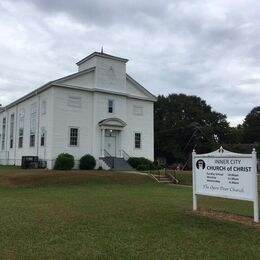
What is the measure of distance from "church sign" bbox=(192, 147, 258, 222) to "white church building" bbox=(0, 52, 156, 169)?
2100 centimetres

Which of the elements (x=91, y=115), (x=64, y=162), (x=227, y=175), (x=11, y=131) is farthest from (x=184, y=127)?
(x=227, y=175)

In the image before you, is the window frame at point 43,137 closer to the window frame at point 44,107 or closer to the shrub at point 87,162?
the window frame at point 44,107

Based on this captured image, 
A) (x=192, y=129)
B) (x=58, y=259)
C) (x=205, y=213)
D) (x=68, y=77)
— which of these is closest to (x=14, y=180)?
(x=68, y=77)

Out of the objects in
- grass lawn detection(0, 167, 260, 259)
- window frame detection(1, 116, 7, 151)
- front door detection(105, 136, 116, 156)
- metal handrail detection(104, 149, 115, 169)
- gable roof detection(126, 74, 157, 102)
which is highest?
gable roof detection(126, 74, 157, 102)

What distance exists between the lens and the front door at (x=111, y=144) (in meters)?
33.5

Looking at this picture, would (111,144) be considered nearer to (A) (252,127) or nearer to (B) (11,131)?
(B) (11,131)

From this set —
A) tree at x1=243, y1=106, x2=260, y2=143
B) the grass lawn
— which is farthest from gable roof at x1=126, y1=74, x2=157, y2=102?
tree at x1=243, y1=106, x2=260, y2=143

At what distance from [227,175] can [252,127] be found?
78.7 m

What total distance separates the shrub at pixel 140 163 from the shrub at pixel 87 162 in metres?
3.72

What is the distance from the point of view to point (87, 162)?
3131 centimetres

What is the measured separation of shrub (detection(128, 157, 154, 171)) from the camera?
33.0 m

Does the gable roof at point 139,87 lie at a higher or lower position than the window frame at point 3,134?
higher

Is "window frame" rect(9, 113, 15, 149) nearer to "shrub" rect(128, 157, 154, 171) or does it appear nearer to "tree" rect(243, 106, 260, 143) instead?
"shrub" rect(128, 157, 154, 171)

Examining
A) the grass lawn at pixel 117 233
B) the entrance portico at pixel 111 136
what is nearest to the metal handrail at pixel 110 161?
the entrance portico at pixel 111 136
